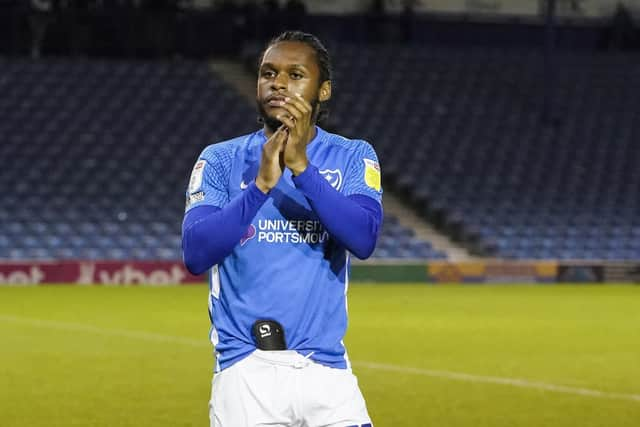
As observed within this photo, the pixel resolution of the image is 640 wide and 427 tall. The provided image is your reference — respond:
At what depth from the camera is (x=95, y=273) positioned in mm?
22922

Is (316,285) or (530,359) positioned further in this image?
(530,359)

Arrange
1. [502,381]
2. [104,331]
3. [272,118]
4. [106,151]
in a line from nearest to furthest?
[272,118], [502,381], [104,331], [106,151]

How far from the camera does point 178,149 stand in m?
27.0

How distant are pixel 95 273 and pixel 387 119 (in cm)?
937

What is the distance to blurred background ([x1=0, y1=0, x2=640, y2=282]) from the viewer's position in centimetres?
2516

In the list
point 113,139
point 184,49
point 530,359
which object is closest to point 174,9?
point 184,49

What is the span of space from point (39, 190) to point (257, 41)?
8286 millimetres

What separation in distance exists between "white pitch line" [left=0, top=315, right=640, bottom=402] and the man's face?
7.15 metres

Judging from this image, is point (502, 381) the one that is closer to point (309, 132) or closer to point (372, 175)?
point (372, 175)

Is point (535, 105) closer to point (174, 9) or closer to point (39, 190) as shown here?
point (174, 9)

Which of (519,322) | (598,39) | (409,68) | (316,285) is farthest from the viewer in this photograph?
(598,39)

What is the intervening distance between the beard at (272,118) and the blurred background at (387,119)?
19808mm

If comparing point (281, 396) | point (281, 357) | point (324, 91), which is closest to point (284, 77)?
point (324, 91)

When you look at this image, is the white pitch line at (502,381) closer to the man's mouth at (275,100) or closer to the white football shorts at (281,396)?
the white football shorts at (281,396)
